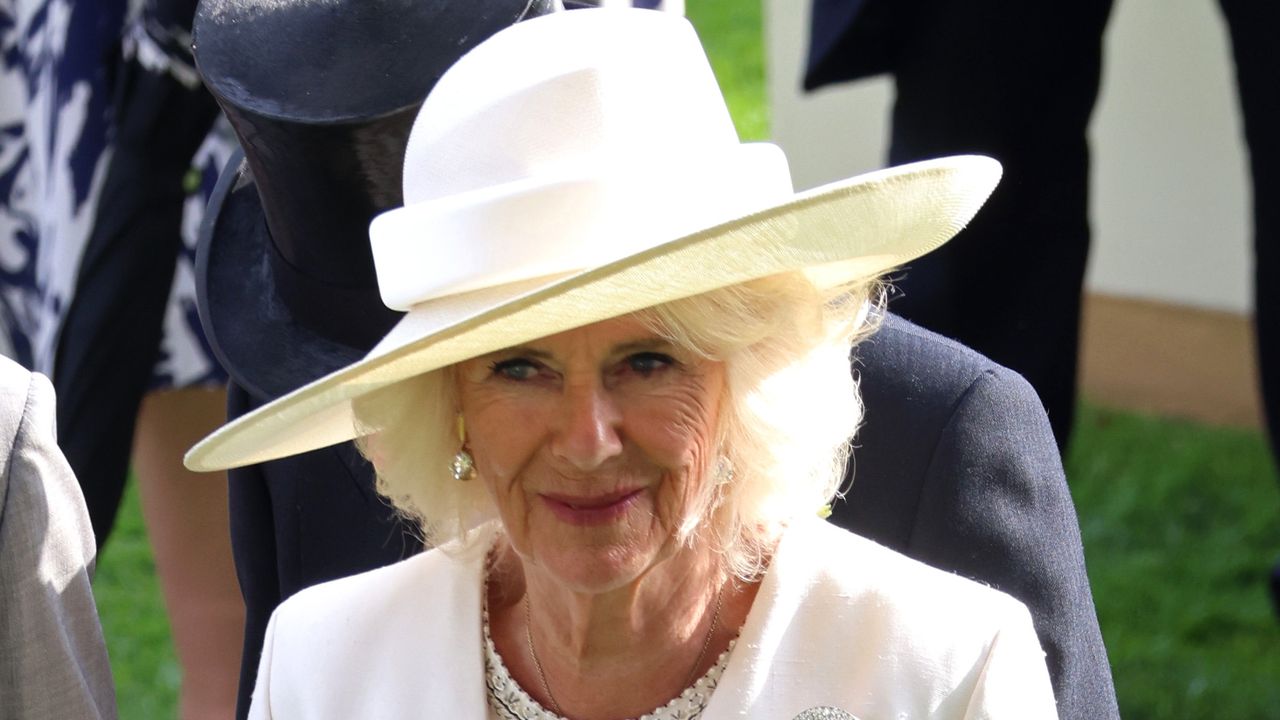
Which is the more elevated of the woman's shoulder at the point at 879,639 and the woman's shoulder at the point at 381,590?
the woman's shoulder at the point at 879,639

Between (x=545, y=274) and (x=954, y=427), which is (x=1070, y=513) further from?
(x=545, y=274)

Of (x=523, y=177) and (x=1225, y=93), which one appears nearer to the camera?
(x=523, y=177)

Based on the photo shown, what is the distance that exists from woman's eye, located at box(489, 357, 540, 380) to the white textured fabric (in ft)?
1.37

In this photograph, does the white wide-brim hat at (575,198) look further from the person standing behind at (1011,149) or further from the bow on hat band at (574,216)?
the person standing behind at (1011,149)

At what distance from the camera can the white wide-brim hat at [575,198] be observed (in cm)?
215

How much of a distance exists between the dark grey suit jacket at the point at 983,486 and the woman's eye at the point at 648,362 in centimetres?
44

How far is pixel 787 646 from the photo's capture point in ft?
8.08

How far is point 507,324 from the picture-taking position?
214cm

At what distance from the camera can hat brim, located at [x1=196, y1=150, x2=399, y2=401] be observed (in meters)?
2.81

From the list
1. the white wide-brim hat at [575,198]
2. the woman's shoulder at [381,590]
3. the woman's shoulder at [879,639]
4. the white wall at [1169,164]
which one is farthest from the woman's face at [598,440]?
the white wall at [1169,164]

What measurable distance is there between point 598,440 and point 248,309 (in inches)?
34.1

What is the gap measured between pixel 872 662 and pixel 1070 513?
0.42 m

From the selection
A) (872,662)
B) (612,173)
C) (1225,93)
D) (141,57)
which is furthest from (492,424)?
(1225,93)

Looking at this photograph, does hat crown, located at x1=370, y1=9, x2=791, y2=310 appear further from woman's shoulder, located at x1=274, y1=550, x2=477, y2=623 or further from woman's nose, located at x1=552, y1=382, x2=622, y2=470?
woman's shoulder, located at x1=274, y1=550, x2=477, y2=623
